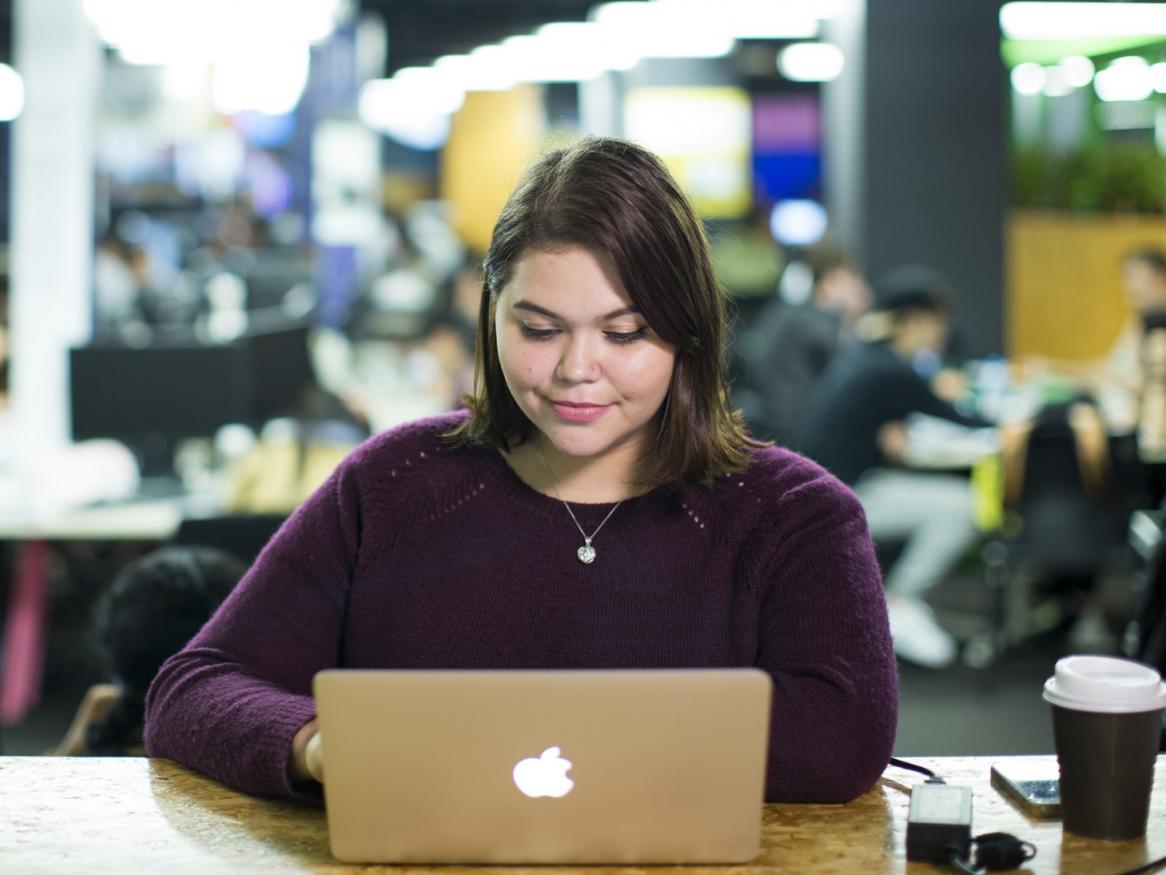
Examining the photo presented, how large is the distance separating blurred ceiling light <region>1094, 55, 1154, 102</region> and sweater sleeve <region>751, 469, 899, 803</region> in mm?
9923

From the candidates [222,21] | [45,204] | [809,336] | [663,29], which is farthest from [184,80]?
[45,204]

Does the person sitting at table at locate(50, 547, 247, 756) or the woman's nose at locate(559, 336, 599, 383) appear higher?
the woman's nose at locate(559, 336, 599, 383)

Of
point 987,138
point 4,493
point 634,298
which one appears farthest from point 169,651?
point 987,138

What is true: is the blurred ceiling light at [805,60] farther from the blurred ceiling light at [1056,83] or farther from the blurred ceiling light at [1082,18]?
the blurred ceiling light at [1082,18]

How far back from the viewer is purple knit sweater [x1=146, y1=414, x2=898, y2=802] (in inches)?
65.6

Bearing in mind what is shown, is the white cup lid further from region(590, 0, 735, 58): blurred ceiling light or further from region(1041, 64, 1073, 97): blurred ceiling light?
region(1041, 64, 1073, 97): blurred ceiling light

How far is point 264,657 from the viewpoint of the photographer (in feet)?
5.57

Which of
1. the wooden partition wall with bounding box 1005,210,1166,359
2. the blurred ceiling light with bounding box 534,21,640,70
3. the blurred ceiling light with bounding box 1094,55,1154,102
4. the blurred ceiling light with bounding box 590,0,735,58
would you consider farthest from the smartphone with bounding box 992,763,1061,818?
the blurred ceiling light with bounding box 534,21,640,70

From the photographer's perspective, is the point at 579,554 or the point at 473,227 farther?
the point at 473,227

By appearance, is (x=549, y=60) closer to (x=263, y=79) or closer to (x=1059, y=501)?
(x=263, y=79)

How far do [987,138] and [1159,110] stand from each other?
2146mm

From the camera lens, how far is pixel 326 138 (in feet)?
35.2

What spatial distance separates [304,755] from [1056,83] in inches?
415

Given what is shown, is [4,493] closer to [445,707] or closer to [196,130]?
[445,707]
